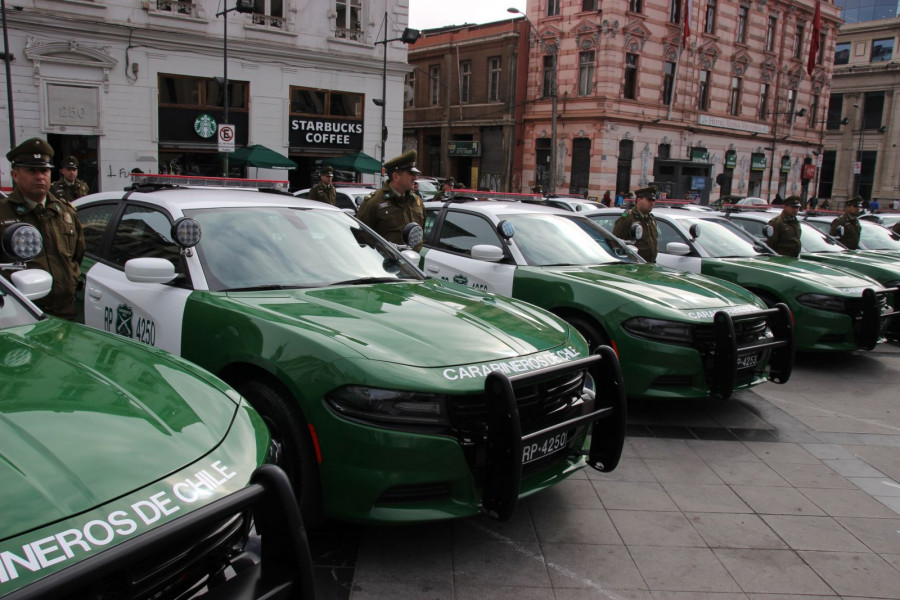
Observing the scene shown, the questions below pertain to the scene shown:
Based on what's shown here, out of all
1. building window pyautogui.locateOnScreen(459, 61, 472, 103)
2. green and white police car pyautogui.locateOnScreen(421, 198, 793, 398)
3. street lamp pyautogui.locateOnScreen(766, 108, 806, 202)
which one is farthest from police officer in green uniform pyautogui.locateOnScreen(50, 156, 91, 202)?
street lamp pyautogui.locateOnScreen(766, 108, 806, 202)

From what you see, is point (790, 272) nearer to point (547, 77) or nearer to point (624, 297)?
point (624, 297)

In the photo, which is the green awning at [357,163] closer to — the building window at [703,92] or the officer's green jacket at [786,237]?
the officer's green jacket at [786,237]

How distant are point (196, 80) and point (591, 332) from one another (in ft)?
69.3

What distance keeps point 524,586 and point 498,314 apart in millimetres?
1476

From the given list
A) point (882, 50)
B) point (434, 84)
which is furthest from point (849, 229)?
point (882, 50)

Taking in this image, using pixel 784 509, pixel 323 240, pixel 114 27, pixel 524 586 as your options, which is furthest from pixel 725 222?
pixel 114 27

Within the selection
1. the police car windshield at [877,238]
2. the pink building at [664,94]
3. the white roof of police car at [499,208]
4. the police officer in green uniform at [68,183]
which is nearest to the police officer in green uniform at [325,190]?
the police officer in green uniform at [68,183]

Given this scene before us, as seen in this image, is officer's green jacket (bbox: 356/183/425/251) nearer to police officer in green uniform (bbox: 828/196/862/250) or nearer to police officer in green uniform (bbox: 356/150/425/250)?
police officer in green uniform (bbox: 356/150/425/250)

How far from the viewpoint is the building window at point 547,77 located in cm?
3672

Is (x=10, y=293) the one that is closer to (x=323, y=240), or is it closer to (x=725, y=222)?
(x=323, y=240)

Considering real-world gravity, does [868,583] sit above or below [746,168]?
below

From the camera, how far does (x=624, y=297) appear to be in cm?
555

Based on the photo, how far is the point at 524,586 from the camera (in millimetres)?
3242

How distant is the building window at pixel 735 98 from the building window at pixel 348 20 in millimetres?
24290
